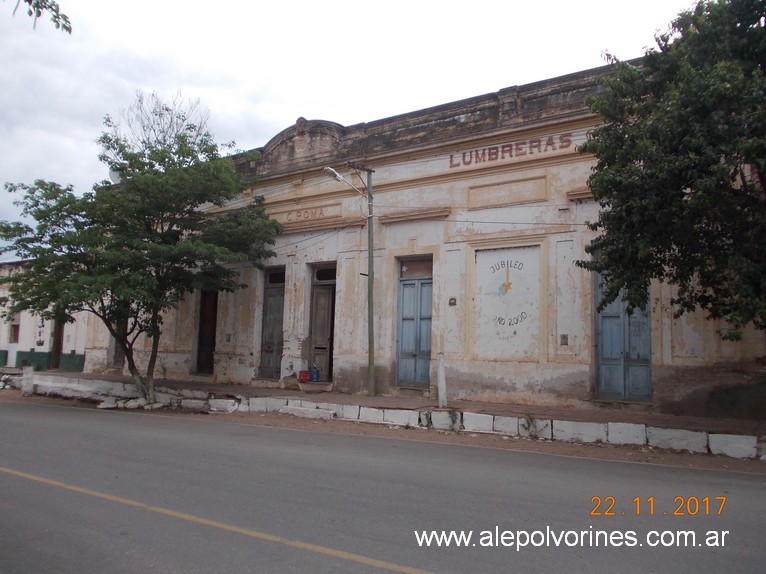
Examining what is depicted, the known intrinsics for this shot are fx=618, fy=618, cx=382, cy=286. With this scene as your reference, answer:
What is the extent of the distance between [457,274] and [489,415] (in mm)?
4257

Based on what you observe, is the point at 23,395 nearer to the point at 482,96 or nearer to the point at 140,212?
the point at 140,212

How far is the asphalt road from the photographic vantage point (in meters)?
4.50

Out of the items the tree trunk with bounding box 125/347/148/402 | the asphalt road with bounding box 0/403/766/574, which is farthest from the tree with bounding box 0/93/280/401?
the asphalt road with bounding box 0/403/766/574

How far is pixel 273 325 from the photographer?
63.1 ft

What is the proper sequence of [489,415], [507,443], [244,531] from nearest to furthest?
[244,531], [507,443], [489,415]

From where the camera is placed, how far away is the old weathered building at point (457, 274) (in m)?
13.2

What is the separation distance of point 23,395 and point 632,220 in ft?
67.5

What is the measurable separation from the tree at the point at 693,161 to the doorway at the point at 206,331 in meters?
14.5

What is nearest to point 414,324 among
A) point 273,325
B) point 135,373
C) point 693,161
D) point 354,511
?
point 273,325

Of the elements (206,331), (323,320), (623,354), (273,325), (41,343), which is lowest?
(623,354)

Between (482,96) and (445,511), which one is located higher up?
(482,96)

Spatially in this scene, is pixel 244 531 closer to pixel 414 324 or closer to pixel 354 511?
pixel 354 511

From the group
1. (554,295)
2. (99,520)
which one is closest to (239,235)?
(554,295)

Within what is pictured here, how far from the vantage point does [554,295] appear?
13.8 meters
